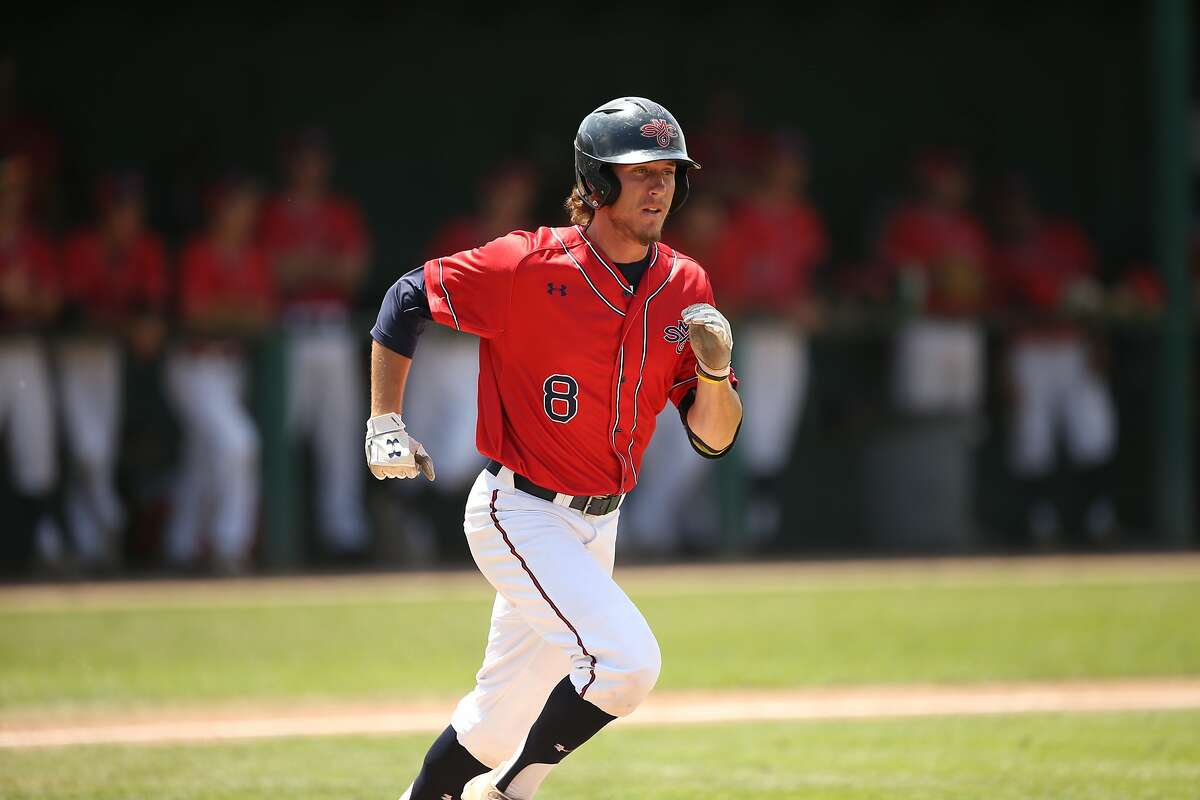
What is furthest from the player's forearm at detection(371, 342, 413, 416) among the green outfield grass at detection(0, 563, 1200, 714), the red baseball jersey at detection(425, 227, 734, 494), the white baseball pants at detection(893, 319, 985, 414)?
the white baseball pants at detection(893, 319, 985, 414)

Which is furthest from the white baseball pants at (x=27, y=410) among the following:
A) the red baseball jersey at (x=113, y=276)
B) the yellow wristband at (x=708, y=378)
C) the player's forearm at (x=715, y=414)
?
the yellow wristband at (x=708, y=378)

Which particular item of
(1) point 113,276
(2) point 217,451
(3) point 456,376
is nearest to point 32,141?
(1) point 113,276

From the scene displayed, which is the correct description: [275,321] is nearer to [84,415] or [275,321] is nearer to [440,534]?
[84,415]

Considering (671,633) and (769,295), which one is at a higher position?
(769,295)

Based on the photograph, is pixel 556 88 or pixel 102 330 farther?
pixel 556 88

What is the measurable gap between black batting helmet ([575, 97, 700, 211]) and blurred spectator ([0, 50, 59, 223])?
651 centimetres

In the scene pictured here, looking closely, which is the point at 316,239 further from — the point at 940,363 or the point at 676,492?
the point at 940,363

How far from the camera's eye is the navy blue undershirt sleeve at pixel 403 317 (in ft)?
12.8

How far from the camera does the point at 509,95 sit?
12.1 meters

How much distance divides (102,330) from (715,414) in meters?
6.06

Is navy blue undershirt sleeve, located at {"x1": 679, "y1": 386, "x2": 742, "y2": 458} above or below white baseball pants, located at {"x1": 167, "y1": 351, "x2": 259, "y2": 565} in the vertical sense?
above

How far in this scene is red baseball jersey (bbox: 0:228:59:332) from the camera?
29.5 ft

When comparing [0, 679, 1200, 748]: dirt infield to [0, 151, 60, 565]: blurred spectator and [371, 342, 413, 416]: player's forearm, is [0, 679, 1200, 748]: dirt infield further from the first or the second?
[0, 151, 60, 565]: blurred spectator

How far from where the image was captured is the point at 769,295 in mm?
10117
